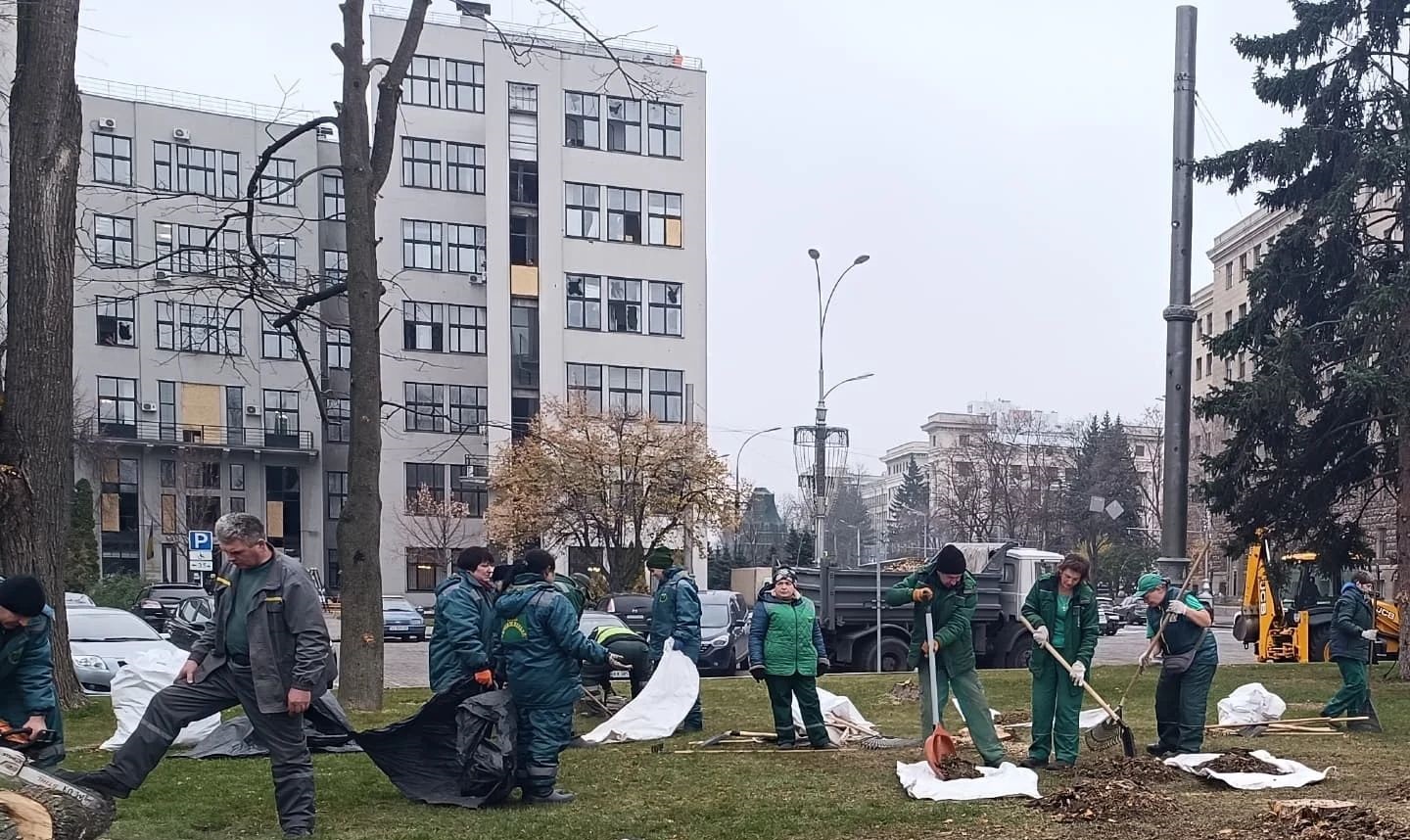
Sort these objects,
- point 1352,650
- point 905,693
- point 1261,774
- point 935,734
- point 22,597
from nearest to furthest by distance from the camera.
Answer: point 22,597
point 1261,774
point 935,734
point 1352,650
point 905,693

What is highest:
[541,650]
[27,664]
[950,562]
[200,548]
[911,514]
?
[950,562]

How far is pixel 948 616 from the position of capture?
33.3 feet

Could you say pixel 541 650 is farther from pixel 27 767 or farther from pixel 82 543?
pixel 82 543

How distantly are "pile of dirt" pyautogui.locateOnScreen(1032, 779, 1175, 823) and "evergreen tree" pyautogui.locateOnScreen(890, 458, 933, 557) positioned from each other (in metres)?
83.7

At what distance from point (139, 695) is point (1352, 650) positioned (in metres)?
11.0

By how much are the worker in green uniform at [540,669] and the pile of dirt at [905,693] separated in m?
8.34

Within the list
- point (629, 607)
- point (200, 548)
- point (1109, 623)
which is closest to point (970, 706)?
point (629, 607)

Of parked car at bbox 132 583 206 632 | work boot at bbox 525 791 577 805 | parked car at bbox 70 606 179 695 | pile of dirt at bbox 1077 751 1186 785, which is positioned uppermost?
work boot at bbox 525 791 577 805

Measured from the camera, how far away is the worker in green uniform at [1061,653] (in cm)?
1004

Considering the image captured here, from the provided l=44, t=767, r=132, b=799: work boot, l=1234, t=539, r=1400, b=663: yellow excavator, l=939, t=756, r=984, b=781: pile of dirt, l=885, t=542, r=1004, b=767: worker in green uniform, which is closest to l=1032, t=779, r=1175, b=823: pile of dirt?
l=939, t=756, r=984, b=781: pile of dirt

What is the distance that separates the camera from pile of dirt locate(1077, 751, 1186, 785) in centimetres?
939

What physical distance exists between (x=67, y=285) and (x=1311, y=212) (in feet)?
51.8

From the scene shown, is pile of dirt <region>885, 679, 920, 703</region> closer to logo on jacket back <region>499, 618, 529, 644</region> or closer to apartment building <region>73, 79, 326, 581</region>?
logo on jacket back <region>499, 618, 529, 644</region>

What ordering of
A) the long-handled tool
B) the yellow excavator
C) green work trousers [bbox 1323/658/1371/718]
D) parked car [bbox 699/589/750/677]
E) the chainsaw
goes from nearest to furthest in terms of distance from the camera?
the chainsaw, the long-handled tool, green work trousers [bbox 1323/658/1371/718], parked car [bbox 699/589/750/677], the yellow excavator
